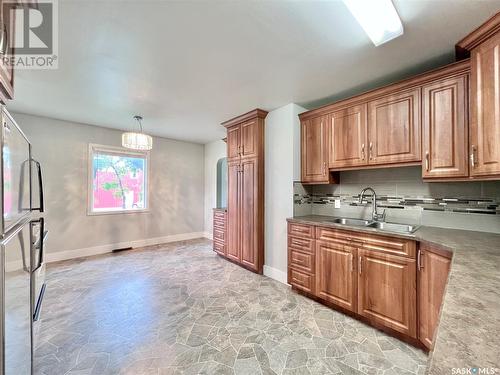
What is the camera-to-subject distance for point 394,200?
8.38 ft

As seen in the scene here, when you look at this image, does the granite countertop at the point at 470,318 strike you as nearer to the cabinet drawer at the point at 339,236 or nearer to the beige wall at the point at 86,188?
the cabinet drawer at the point at 339,236

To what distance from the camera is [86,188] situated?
4.27m

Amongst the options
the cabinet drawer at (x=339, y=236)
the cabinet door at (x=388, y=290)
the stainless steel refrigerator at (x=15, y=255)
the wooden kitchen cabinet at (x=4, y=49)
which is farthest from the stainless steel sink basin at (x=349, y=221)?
the wooden kitchen cabinet at (x=4, y=49)

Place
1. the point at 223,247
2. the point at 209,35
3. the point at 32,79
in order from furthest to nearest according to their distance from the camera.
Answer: the point at 223,247
the point at 32,79
the point at 209,35

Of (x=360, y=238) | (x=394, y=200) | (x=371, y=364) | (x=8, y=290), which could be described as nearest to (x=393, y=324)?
(x=371, y=364)

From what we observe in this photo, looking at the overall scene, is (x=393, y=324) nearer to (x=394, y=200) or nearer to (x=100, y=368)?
(x=394, y=200)

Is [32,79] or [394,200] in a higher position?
[32,79]

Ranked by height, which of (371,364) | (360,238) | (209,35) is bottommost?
(371,364)

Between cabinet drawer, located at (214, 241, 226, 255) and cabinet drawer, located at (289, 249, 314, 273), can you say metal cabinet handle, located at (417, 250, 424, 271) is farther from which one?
cabinet drawer, located at (214, 241, 226, 255)

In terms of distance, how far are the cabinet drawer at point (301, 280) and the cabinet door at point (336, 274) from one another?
0.32ft

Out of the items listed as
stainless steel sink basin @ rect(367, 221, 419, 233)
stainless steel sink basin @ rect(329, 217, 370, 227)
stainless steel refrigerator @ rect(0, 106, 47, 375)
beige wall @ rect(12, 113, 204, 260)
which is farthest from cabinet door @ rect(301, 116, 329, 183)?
beige wall @ rect(12, 113, 204, 260)

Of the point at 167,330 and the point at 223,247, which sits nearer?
the point at 167,330

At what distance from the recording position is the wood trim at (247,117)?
3.33 m

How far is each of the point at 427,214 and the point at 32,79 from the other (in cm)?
468
